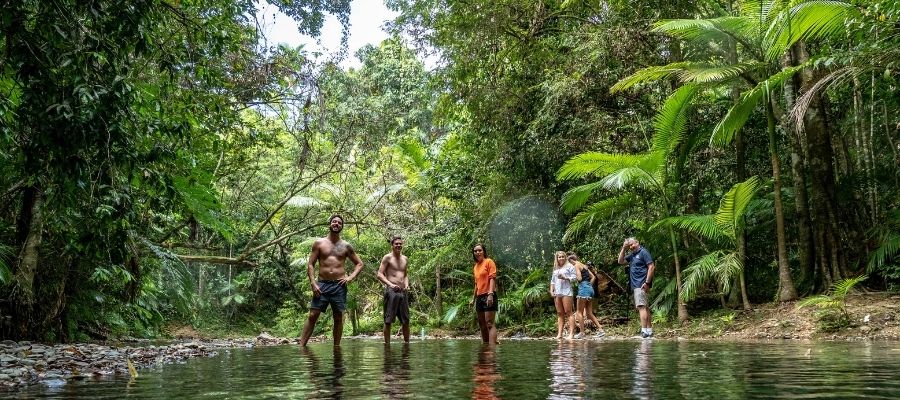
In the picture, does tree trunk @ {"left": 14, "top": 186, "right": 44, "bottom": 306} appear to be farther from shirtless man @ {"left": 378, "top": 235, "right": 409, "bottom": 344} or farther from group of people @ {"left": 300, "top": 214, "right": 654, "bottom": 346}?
shirtless man @ {"left": 378, "top": 235, "right": 409, "bottom": 344}

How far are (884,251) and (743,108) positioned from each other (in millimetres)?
3141

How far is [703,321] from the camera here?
511 inches

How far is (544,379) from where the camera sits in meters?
4.29

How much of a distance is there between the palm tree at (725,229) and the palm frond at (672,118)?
142cm

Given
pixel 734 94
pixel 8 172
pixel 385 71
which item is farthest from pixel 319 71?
pixel 385 71

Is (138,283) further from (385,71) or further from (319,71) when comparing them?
(385,71)

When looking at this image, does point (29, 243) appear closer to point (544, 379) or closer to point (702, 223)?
point (544, 379)

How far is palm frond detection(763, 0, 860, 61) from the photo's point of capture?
10.0 m

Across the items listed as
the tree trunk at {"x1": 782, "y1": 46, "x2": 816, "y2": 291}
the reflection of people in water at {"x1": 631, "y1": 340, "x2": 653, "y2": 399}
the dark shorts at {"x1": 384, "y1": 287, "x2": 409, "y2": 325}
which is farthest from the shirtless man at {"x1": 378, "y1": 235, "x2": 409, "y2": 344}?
the tree trunk at {"x1": 782, "y1": 46, "x2": 816, "y2": 291}

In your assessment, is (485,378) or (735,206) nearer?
(485,378)

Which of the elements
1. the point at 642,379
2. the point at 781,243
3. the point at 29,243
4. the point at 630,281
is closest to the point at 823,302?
the point at 781,243

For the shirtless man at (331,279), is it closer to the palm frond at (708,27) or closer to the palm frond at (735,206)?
the palm frond at (708,27)

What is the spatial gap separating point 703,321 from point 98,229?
411 inches

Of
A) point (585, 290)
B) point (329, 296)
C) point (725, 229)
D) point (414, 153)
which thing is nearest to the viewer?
point (329, 296)
